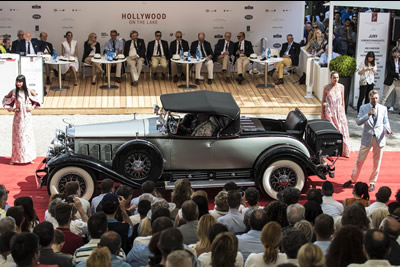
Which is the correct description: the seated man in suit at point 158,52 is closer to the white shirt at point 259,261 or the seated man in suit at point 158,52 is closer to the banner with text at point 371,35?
the banner with text at point 371,35

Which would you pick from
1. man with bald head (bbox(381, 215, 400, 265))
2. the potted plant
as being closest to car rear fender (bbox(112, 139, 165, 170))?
man with bald head (bbox(381, 215, 400, 265))

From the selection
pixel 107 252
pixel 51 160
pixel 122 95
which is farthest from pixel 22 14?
pixel 107 252

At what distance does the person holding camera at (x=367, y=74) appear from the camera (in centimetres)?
1547

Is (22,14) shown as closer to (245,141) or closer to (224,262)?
(245,141)

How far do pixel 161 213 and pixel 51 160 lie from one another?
13.0 feet

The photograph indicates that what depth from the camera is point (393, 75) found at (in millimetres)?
16016

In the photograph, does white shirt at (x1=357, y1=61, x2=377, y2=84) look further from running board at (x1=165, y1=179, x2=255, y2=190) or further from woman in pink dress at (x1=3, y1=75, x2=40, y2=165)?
woman in pink dress at (x1=3, y1=75, x2=40, y2=165)

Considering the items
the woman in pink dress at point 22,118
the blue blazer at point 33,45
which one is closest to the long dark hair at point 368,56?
Answer: the woman in pink dress at point 22,118

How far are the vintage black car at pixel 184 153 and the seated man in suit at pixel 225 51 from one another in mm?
7369

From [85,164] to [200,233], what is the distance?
165 inches

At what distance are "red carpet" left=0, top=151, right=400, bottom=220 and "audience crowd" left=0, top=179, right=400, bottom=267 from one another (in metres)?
2.36

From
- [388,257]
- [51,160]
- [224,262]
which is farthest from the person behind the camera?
[51,160]

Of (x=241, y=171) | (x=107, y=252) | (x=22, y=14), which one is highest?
(x=22, y=14)

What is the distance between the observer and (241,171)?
1080 centimetres
